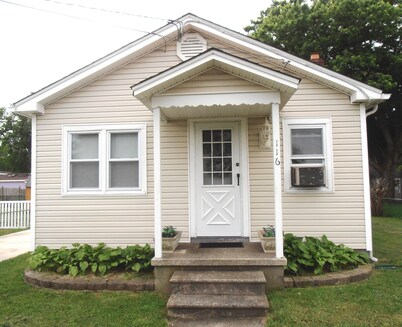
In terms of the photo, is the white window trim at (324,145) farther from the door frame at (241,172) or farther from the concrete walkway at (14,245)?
the concrete walkway at (14,245)

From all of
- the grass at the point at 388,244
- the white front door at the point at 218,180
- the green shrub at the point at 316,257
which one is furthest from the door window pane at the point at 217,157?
the grass at the point at 388,244

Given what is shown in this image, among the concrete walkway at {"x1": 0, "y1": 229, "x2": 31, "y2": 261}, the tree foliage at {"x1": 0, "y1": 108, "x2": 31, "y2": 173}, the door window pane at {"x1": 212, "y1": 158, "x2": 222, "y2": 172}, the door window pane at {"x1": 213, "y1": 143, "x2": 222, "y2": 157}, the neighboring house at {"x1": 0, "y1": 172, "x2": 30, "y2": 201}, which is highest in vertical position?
the tree foliage at {"x1": 0, "y1": 108, "x2": 31, "y2": 173}

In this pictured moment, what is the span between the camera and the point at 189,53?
6.22m

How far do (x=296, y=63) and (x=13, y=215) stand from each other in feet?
37.8

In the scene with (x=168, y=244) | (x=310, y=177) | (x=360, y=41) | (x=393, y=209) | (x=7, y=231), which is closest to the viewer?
(x=168, y=244)

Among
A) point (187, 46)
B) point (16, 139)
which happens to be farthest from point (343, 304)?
point (16, 139)

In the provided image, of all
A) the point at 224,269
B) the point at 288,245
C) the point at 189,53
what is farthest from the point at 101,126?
the point at 288,245

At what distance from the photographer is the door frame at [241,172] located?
5832mm

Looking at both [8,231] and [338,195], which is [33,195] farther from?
[8,231]

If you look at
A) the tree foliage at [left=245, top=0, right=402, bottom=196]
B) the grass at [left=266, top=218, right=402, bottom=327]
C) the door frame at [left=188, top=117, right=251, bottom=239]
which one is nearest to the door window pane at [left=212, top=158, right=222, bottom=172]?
the door frame at [left=188, top=117, right=251, bottom=239]

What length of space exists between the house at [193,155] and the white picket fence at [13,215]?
7.11 metres

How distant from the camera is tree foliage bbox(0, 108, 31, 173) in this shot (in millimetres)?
38906

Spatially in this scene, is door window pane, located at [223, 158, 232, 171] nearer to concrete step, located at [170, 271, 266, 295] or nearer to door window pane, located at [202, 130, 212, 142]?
door window pane, located at [202, 130, 212, 142]

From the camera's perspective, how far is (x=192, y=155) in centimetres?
598
